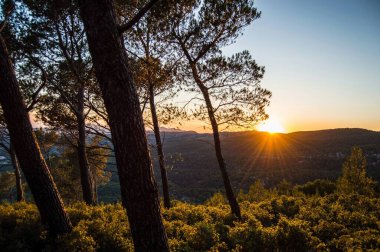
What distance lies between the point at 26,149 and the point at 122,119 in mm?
4070

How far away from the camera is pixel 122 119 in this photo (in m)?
4.34

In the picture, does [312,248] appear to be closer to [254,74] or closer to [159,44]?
[254,74]

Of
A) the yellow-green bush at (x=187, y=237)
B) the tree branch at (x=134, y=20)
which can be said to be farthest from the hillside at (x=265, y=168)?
the tree branch at (x=134, y=20)

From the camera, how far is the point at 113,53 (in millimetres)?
4355

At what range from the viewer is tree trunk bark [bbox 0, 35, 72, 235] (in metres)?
7.02

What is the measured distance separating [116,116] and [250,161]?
174058 millimetres

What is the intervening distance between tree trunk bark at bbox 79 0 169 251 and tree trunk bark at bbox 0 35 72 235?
3.80 metres

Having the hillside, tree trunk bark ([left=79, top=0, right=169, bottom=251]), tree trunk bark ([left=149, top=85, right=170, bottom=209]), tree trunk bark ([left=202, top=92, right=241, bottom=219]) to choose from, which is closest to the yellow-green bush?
Result: tree trunk bark ([left=79, top=0, right=169, bottom=251])

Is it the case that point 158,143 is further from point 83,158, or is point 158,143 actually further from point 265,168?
point 265,168

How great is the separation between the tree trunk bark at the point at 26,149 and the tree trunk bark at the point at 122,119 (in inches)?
150

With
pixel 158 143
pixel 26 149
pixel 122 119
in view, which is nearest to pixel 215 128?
pixel 158 143

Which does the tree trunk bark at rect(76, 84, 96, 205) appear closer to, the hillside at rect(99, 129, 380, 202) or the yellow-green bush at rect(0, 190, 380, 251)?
the yellow-green bush at rect(0, 190, 380, 251)

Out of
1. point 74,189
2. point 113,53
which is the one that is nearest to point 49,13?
point 113,53

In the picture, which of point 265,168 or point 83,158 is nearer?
point 83,158
